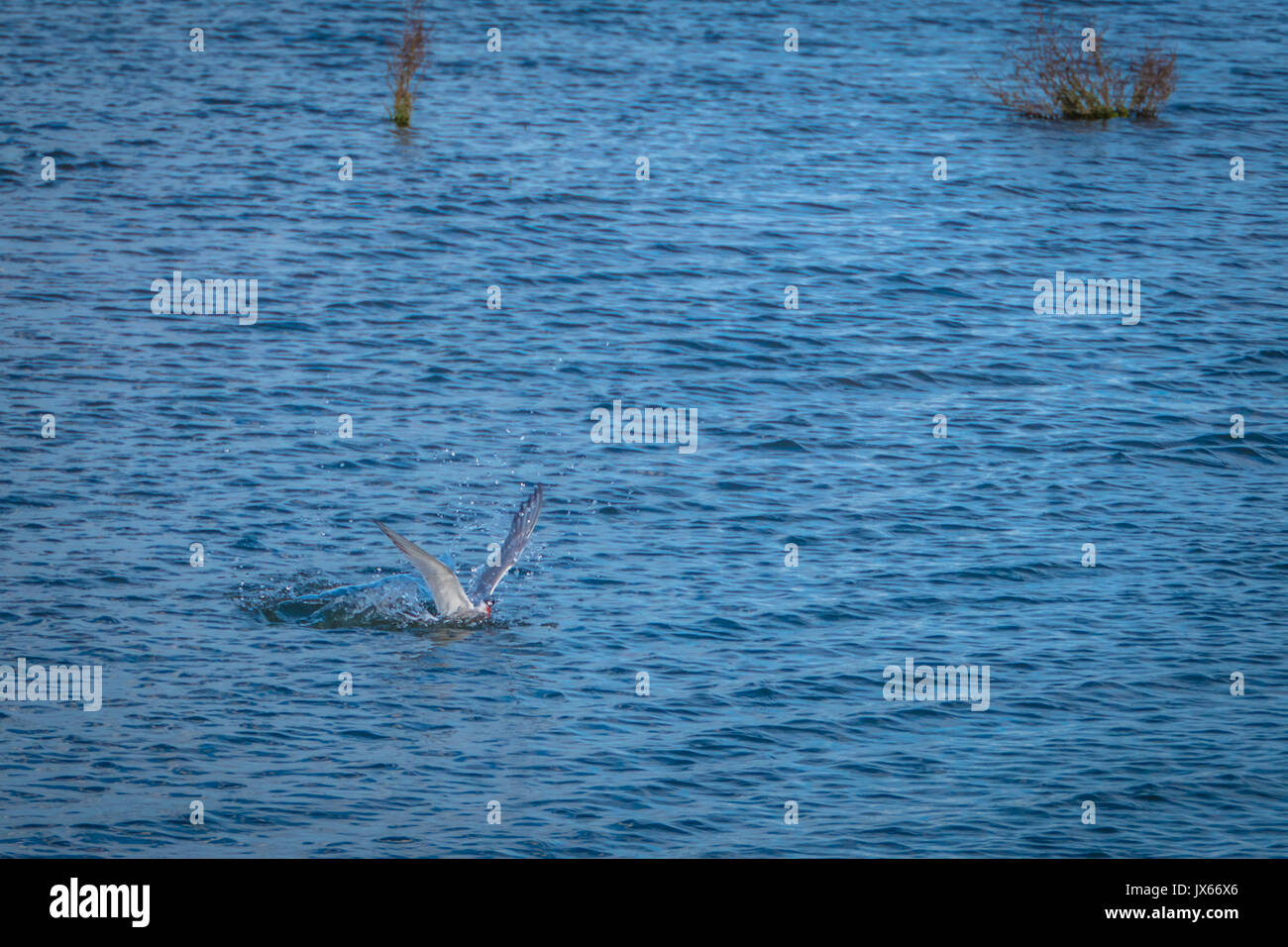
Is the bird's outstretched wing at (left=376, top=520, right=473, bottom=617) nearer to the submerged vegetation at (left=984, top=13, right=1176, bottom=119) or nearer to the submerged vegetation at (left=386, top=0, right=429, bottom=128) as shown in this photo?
the submerged vegetation at (left=386, top=0, right=429, bottom=128)

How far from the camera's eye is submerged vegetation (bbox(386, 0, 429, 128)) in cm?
2958

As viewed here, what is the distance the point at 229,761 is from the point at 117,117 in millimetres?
19707

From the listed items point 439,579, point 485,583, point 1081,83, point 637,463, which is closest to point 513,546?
point 485,583

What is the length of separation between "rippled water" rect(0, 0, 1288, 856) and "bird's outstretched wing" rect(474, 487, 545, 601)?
382 mm

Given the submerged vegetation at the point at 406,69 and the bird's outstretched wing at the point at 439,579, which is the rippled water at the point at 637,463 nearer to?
the bird's outstretched wing at the point at 439,579

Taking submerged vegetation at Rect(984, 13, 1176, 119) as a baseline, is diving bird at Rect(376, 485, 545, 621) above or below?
below

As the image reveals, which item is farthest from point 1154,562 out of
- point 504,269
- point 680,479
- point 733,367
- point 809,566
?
point 504,269

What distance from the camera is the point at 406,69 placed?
3006cm

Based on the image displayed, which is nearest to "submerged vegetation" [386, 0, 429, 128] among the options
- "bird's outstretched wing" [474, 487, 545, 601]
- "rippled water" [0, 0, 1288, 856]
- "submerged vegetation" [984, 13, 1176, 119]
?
"rippled water" [0, 0, 1288, 856]

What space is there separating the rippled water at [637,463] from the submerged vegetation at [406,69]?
442mm

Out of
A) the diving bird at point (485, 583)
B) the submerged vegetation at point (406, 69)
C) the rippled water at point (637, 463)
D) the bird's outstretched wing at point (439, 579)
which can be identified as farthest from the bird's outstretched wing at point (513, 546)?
the submerged vegetation at point (406, 69)

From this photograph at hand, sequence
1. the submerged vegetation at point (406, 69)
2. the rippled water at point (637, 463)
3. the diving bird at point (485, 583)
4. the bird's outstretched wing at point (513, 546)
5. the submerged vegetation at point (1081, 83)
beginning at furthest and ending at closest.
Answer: the submerged vegetation at point (1081, 83) < the submerged vegetation at point (406, 69) < the bird's outstretched wing at point (513, 546) < the diving bird at point (485, 583) < the rippled water at point (637, 463)

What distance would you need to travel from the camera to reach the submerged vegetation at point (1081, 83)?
31.2 meters
